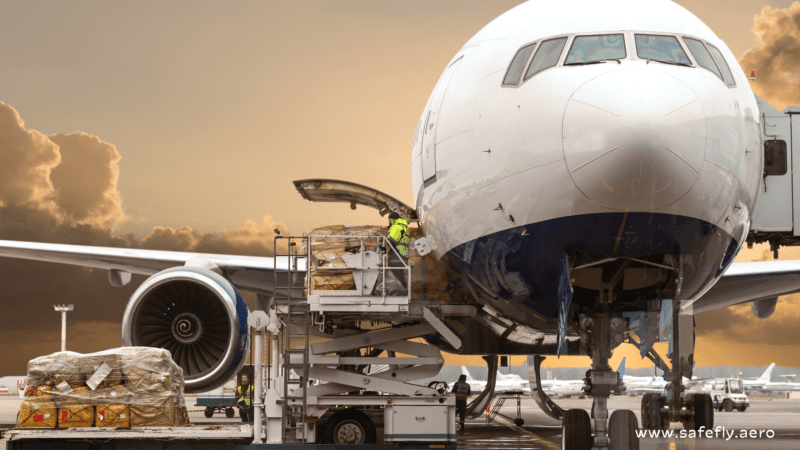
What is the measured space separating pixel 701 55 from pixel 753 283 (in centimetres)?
634

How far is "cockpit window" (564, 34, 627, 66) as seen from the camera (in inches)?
277

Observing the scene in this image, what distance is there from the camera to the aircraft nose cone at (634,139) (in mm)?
6348

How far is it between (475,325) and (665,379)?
2.43 meters

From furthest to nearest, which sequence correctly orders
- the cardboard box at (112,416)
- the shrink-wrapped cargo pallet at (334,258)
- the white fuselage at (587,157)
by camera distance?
the shrink-wrapped cargo pallet at (334,258) → the cardboard box at (112,416) → the white fuselage at (587,157)

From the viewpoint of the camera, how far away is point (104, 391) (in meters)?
8.98

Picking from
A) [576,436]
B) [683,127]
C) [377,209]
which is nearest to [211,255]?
[377,209]

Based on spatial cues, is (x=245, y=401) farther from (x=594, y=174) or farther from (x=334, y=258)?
(x=594, y=174)

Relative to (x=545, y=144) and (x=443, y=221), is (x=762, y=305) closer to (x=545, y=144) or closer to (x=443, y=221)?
(x=443, y=221)

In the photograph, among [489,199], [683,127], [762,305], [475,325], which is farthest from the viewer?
[762,305]

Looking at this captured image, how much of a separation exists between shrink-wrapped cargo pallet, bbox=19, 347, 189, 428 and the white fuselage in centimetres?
336

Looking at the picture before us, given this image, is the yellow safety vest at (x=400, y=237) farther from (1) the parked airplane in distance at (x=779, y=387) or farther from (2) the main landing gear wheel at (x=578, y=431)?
(1) the parked airplane in distance at (x=779, y=387)

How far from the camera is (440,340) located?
38.4ft

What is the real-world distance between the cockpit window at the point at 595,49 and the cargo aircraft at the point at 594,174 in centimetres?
2

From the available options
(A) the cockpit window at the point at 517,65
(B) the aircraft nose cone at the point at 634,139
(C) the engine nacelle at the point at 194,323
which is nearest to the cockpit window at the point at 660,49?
(B) the aircraft nose cone at the point at 634,139
